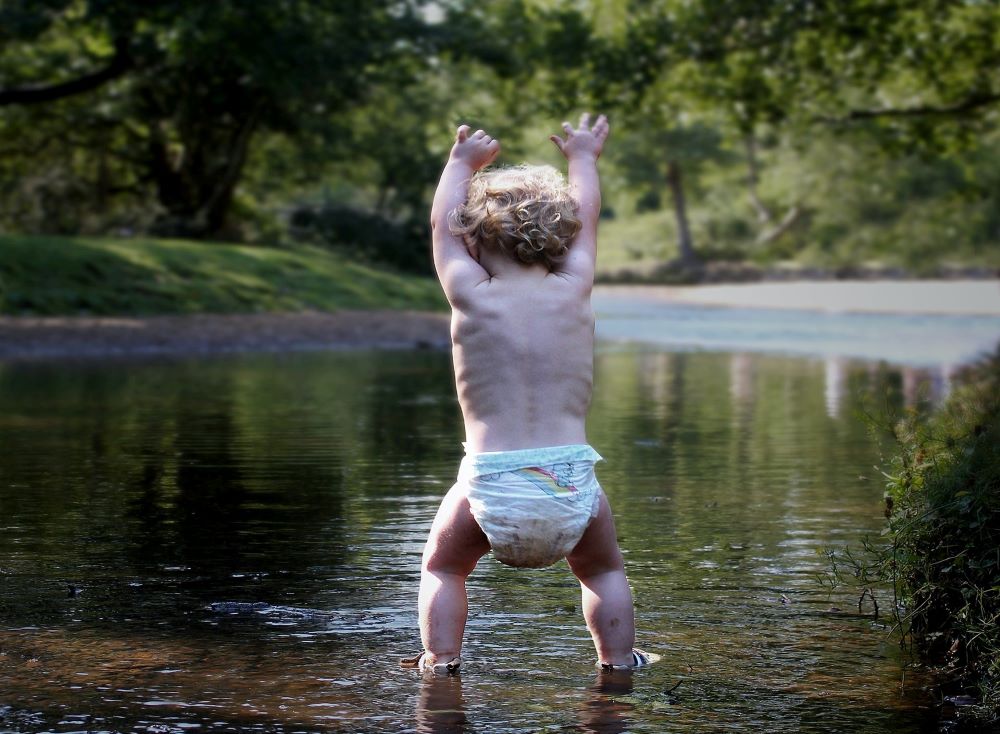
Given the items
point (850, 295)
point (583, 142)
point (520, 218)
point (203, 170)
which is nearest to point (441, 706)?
point (520, 218)

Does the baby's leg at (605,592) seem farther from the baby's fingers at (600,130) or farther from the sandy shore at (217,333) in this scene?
the sandy shore at (217,333)

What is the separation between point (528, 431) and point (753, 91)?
800 inches

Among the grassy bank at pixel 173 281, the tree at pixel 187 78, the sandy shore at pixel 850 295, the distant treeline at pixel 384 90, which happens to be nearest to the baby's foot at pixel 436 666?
the distant treeline at pixel 384 90

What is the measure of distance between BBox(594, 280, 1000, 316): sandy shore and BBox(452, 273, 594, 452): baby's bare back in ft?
107

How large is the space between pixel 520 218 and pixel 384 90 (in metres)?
34.9

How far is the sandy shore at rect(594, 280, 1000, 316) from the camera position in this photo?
39.5 meters

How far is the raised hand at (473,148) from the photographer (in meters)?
4.80

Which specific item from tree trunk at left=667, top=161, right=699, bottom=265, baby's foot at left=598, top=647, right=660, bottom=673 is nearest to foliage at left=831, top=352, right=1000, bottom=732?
baby's foot at left=598, top=647, right=660, bottom=673

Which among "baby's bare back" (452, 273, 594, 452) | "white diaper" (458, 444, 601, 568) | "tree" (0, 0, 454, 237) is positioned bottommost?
"white diaper" (458, 444, 601, 568)

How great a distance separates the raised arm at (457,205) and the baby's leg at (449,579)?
0.61 metres

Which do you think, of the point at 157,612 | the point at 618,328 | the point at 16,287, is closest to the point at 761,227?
the point at 618,328

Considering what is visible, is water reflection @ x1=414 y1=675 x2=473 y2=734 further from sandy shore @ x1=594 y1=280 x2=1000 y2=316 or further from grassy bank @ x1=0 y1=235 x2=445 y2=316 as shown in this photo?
sandy shore @ x1=594 y1=280 x2=1000 y2=316

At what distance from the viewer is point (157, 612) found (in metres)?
5.19

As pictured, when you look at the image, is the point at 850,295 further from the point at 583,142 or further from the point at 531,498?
the point at 531,498
